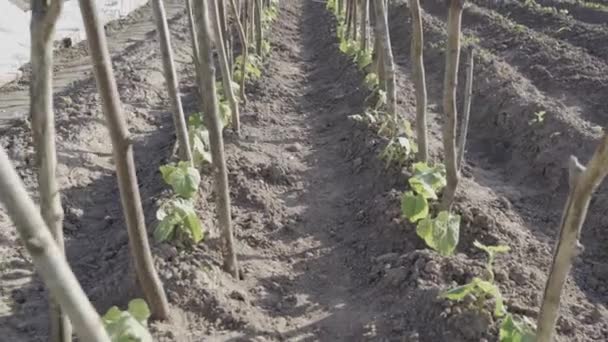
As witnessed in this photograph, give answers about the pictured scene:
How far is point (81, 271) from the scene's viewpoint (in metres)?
4.54

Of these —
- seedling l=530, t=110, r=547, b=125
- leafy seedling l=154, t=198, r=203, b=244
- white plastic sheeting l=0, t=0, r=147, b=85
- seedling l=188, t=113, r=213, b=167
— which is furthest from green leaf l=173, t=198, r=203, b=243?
white plastic sheeting l=0, t=0, r=147, b=85

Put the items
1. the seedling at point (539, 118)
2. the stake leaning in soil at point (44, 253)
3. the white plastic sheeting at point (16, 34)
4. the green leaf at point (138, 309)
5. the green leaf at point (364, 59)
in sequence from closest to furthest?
the stake leaning in soil at point (44, 253)
the green leaf at point (138, 309)
the seedling at point (539, 118)
the green leaf at point (364, 59)
the white plastic sheeting at point (16, 34)

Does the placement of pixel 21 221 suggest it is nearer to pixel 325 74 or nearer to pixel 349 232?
pixel 349 232

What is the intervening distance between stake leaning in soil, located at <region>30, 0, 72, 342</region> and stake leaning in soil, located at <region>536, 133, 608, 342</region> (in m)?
1.78

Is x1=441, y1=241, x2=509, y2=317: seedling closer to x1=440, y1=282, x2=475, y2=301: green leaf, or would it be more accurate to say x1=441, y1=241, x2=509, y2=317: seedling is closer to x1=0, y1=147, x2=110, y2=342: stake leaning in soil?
x1=440, y1=282, x2=475, y2=301: green leaf

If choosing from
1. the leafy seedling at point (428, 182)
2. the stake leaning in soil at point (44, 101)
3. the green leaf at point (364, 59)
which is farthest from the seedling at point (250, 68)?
the stake leaning in soil at point (44, 101)

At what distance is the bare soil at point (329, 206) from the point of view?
385 centimetres

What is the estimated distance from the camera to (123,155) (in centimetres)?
299

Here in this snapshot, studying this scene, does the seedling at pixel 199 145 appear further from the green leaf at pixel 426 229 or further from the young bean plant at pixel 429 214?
the green leaf at pixel 426 229

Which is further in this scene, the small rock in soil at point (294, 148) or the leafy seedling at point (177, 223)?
Result: the small rock in soil at point (294, 148)

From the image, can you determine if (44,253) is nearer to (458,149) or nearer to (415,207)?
(415,207)

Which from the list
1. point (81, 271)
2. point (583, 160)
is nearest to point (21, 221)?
point (81, 271)

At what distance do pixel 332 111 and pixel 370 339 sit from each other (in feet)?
16.1

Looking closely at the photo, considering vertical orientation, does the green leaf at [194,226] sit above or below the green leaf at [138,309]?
above
